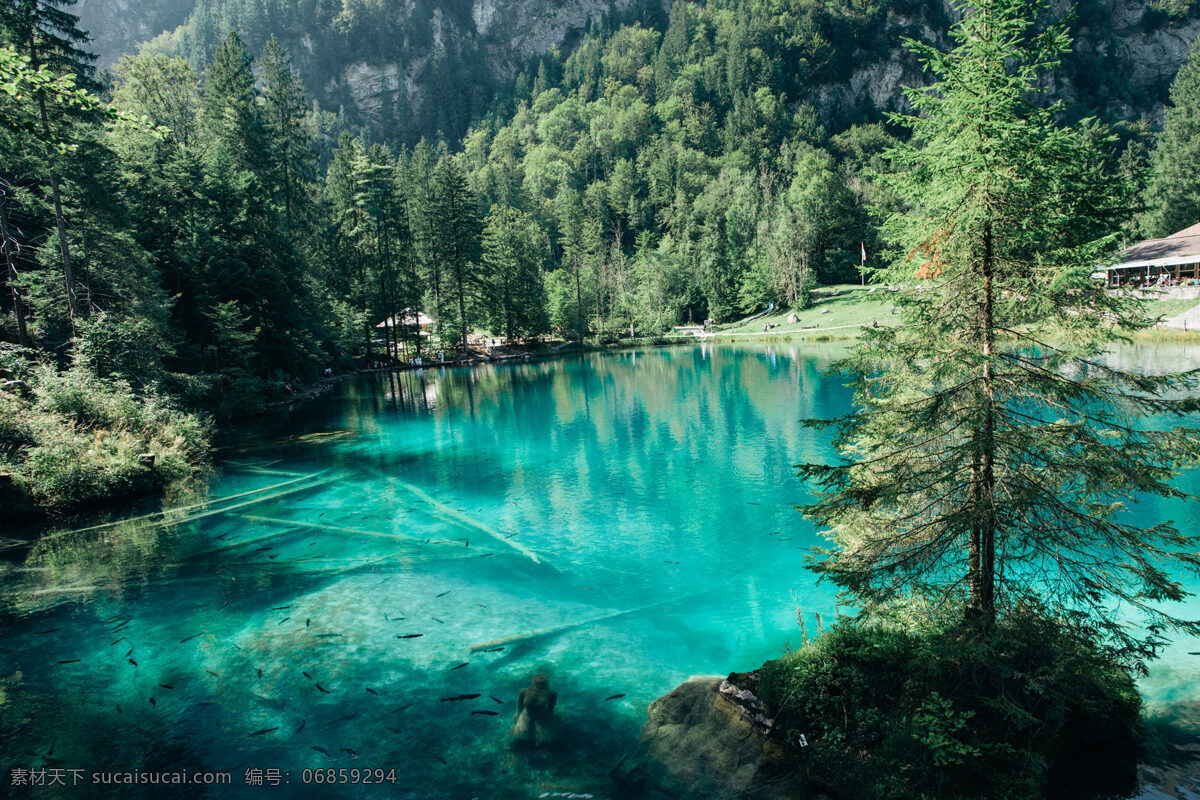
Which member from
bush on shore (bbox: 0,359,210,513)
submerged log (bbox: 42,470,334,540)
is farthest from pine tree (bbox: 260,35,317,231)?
submerged log (bbox: 42,470,334,540)

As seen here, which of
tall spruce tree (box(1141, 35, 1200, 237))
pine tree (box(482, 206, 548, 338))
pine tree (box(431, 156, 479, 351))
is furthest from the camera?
pine tree (box(482, 206, 548, 338))

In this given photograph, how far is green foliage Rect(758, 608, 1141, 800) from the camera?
632cm

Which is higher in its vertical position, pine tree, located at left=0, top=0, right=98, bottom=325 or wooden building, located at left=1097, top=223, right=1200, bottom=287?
pine tree, located at left=0, top=0, right=98, bottom=325

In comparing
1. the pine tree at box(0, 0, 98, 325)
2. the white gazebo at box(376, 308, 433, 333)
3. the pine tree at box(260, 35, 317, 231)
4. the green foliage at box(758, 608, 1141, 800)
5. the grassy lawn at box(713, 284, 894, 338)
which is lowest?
the green foliage at box(758, 608, 1141, 800)

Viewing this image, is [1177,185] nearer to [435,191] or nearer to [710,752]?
[435,191]

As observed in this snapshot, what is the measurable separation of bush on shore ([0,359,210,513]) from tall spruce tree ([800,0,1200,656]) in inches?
857

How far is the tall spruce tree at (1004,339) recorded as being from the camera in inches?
262

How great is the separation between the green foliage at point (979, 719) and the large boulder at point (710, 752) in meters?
0.33

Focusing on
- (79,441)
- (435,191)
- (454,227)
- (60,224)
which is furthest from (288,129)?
(79,441)

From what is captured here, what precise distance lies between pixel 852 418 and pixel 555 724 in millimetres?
6166

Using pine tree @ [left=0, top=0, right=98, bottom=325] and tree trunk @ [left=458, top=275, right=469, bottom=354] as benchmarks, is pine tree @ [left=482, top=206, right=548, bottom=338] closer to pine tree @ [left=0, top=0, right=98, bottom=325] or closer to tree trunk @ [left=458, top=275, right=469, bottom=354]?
tree trunk @ [left=458, top=275, right=469, bottom=354]

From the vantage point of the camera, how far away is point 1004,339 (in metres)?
7.31

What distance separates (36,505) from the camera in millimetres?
18219

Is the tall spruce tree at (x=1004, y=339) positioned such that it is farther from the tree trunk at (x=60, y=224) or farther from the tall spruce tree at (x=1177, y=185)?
the tall spruce tree at (x=1177, y=185)
